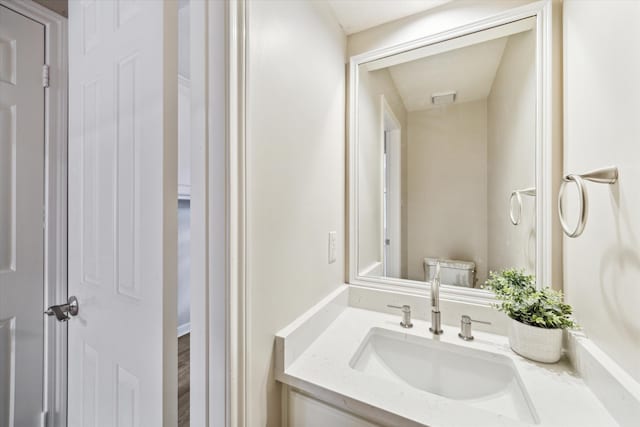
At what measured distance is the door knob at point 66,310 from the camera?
2.95ft

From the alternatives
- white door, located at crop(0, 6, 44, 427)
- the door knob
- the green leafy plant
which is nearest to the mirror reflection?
the green leafy plant

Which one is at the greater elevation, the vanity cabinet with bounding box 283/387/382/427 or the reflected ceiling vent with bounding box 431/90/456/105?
the reflected ceiling vent with bounding box 431/90/456/105

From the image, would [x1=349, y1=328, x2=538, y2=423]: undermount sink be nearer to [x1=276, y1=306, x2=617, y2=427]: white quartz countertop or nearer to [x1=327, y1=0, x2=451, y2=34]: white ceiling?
[x1=276, y1=306, x2=617, y2=427]: white quartz countertop

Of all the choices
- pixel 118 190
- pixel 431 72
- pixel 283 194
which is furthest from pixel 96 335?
pixel 431 72

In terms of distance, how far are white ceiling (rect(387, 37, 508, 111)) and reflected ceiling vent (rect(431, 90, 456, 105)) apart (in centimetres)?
1

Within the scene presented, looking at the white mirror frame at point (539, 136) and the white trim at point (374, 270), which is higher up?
the white mirror frame at point (539, 136)

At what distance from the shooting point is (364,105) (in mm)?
1336

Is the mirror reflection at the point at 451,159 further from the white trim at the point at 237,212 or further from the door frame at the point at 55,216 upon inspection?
the door frame at the point at 55,216

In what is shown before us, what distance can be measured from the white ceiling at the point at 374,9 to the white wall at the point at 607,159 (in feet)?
1.71

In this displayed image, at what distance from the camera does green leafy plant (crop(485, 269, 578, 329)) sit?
2.67 feet

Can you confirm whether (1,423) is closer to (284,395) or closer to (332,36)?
(284,395)

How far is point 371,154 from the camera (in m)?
1.37

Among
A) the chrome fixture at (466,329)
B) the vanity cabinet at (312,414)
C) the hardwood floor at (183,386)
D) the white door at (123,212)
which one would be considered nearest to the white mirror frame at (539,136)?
the chrome fixture at (466,329)

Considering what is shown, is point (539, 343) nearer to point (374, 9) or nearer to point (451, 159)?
Answer: point (451, 159)
